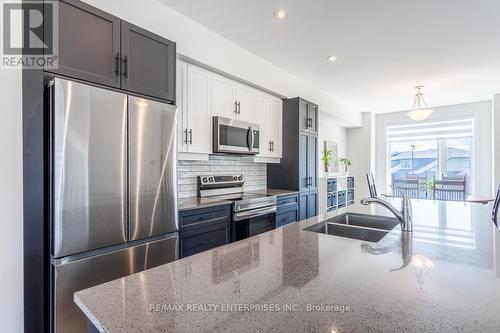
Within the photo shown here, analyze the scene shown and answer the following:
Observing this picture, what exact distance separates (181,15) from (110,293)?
262cm

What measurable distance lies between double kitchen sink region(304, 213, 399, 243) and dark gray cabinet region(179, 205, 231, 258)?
110 cm

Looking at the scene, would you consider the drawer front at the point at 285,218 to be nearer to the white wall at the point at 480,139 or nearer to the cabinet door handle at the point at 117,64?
the cabinet door handle at the point at 117,64

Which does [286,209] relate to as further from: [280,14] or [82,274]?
[82,274]

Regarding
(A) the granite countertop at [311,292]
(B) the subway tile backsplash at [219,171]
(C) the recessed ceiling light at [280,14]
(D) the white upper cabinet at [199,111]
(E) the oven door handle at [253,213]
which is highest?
(C) the recessed ceiling light at [280,14]

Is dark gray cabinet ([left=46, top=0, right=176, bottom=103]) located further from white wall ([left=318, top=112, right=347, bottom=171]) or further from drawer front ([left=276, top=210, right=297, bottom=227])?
white wall ([left=318, top=112, right=347, bottom=171])

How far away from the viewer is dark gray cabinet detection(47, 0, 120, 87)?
5.21 ft

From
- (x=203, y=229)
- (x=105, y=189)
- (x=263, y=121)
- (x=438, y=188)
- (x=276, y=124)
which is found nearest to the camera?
(x=105, y=189)

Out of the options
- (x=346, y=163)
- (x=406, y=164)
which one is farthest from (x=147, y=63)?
(x=406, y=164)

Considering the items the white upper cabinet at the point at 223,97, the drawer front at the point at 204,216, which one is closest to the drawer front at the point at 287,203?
the drawer front at the point at 204,216

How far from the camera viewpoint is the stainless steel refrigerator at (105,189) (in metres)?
1.48

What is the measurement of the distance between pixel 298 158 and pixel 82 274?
300 centimetres

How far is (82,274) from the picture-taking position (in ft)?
5.11

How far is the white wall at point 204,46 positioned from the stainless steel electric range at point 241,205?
1344 mm

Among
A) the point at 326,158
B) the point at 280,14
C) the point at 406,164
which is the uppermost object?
the point at 280,14
